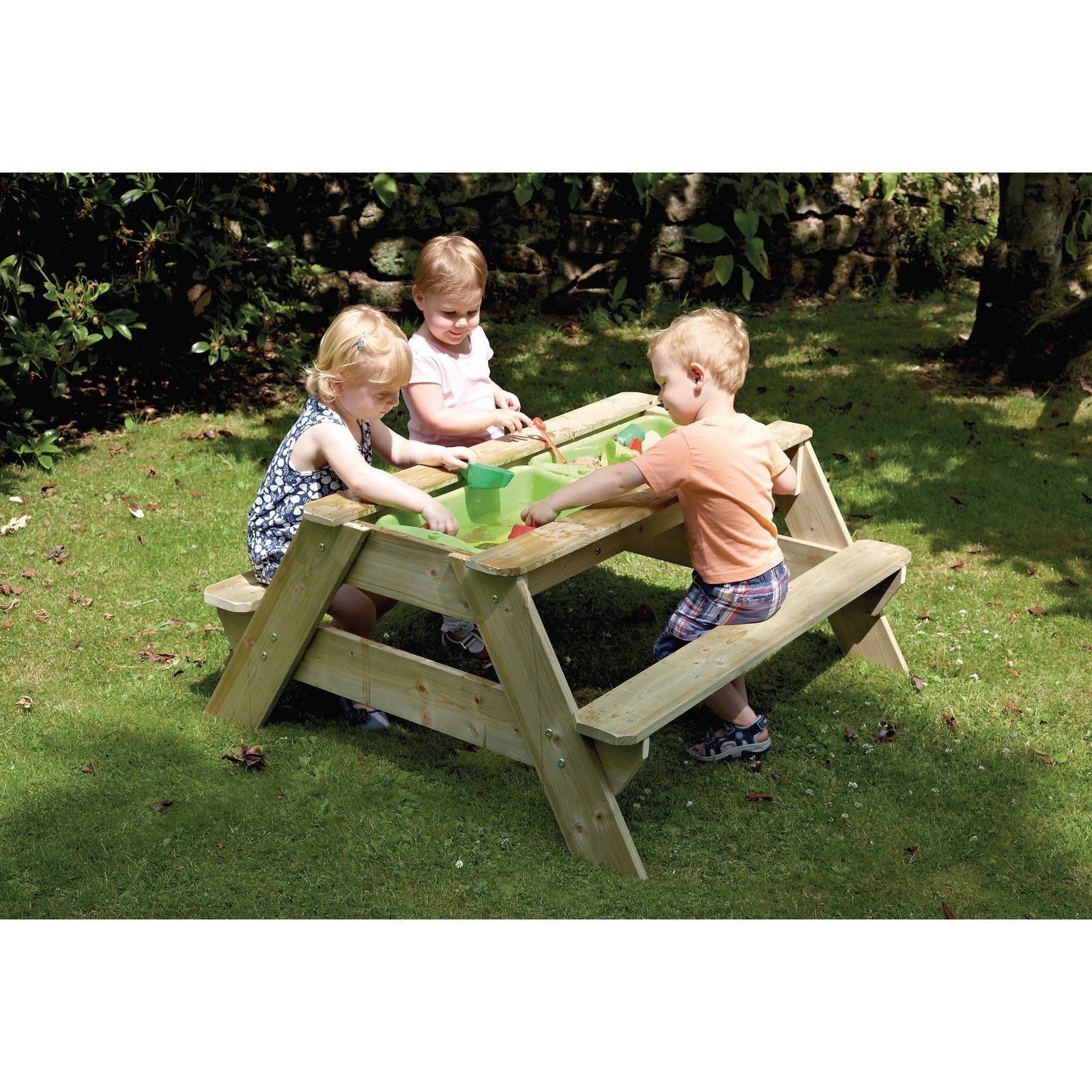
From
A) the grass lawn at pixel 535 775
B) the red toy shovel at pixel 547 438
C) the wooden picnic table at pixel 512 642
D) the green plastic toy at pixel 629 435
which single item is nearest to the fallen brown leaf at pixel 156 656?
the grass lawn at pixel 535 775

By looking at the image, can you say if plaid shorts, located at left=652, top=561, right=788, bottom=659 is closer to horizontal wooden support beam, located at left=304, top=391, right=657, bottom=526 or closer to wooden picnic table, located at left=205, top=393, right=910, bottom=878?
wooden picnic table, located at left=205, top=393, right=910, bottom=878

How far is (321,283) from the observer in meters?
8.93

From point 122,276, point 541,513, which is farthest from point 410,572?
point 122,276

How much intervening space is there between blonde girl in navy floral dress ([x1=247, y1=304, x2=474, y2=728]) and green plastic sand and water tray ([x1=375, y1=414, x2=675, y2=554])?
0.13 meters

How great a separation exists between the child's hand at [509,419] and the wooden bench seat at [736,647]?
1368 millimetres

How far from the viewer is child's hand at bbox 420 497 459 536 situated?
402cm

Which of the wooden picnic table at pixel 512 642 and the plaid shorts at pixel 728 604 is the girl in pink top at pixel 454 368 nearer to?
the wooden picnic table at pixel 512 642

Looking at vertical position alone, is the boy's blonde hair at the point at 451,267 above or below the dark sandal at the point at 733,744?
above

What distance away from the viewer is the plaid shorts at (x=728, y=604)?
4094 millimetres

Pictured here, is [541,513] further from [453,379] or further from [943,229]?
[943,229]

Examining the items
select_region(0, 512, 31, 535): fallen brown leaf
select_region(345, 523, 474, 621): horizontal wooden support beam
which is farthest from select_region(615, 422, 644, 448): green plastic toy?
select_region(0, 512, 31, 535): fallen brown leaf

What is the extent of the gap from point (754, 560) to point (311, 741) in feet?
5.83

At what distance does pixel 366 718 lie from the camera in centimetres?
450

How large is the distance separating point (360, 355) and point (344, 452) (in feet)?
1.17
